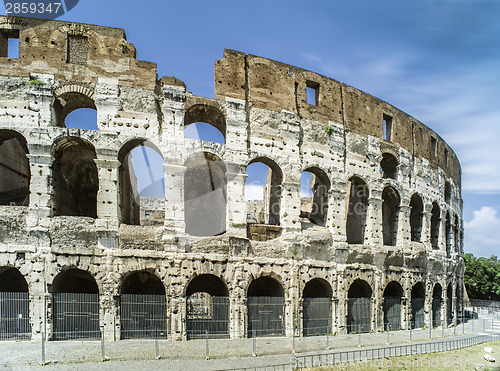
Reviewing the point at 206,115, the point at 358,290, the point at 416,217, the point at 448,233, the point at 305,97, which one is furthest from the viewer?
the point at 448,233

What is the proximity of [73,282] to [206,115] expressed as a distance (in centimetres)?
771

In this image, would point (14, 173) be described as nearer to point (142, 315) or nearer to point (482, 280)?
point (142, 315)

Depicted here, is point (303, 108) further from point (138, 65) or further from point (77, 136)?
point (77, 136)

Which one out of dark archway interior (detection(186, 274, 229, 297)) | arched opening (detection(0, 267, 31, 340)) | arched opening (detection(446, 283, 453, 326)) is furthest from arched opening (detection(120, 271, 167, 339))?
arched opening (detection(446, 283, 453, 326))

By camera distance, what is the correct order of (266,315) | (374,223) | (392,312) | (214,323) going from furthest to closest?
(392,312)
(374,223)
(266,315)
(214,323)

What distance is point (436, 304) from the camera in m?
20.4

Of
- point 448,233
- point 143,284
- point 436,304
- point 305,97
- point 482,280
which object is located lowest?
point 482,280

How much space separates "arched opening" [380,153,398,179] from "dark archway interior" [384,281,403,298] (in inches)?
198

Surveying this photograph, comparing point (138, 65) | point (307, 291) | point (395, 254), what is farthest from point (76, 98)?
point (395, 254)

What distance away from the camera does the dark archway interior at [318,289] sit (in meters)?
15.4

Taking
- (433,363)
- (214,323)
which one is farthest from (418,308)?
(214,323)

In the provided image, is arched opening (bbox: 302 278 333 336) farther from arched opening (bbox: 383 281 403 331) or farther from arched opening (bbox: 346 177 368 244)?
arched opening (bbox: 383 281 403 331)

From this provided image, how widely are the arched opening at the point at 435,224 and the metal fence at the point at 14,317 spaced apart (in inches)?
757

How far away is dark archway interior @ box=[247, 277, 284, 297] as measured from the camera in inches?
576
